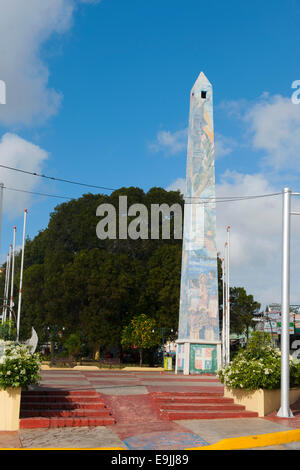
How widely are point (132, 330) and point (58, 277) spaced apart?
28.7 feet

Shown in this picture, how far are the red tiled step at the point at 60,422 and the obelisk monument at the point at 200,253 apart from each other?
507 inches

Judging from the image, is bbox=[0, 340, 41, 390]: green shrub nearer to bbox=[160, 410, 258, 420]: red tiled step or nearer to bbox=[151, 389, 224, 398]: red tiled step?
bbox=[160, 410, 258, 420]: red tiled step

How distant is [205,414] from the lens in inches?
513

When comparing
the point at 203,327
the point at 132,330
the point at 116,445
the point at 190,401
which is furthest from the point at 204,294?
the point at 116,445

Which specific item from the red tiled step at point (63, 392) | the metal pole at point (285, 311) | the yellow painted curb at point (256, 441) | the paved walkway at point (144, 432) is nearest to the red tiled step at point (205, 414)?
the paved walkway at point (144, 432)

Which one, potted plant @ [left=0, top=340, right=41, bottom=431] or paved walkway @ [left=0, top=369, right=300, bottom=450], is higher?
potted plant @ [left=0, top=340, right=41, bottom=431]

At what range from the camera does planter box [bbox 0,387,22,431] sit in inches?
433

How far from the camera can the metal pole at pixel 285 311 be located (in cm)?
1288

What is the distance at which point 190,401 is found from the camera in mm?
14250

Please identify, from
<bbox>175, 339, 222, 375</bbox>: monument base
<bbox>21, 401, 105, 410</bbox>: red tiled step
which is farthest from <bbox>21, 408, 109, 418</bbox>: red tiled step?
Result: <bbox>175, 339, 222, 375</bbox>: monument base

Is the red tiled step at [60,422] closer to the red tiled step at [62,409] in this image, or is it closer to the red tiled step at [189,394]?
the red tiled step at [62,409]

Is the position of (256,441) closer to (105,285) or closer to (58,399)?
(58,399)

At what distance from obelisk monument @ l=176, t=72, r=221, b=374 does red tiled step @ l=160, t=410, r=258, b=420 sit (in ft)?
36.6
